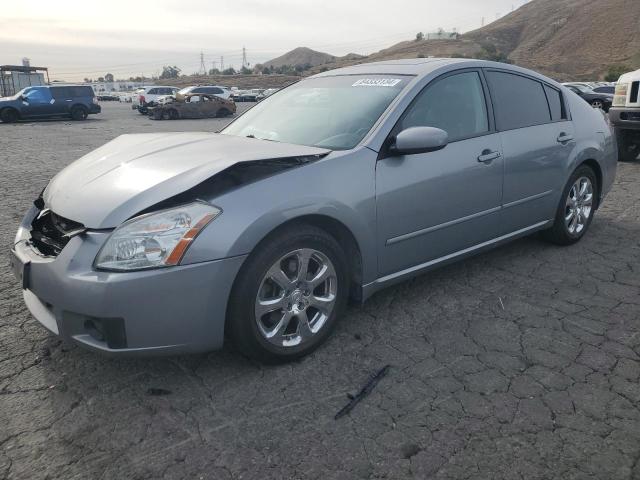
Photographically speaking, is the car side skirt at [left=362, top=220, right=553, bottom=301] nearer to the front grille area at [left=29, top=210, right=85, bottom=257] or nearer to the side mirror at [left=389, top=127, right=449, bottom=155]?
the side mirror at [left=389, top=127, right=449, bottom=155]

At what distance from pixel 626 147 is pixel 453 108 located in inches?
282

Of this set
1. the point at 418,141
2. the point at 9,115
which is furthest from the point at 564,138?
the point at 9,115

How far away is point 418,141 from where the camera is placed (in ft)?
10.4

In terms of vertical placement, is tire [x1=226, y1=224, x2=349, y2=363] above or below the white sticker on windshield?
below

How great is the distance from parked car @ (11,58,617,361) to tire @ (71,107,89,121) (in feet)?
80.1

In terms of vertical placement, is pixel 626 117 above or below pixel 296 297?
above

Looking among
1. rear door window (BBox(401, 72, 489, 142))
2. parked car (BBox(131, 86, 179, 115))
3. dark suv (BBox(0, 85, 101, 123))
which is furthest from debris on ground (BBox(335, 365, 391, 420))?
parked car (BBox(131, 86, 179, 115))

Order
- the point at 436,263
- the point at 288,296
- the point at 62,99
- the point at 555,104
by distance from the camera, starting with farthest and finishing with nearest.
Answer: the point at 62,99 < the point at 555,104 < the point at 436,263 < the point at 288,296

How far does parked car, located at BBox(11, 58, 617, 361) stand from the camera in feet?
8.28

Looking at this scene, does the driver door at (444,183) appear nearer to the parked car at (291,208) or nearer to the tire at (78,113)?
the parked car at (291,208)

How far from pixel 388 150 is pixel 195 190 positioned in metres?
1.20

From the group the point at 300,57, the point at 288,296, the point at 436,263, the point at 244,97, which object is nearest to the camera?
the point at 288,296

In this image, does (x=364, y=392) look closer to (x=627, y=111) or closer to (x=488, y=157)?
(x=488, y=157)

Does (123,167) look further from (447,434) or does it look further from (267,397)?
(447,434)
